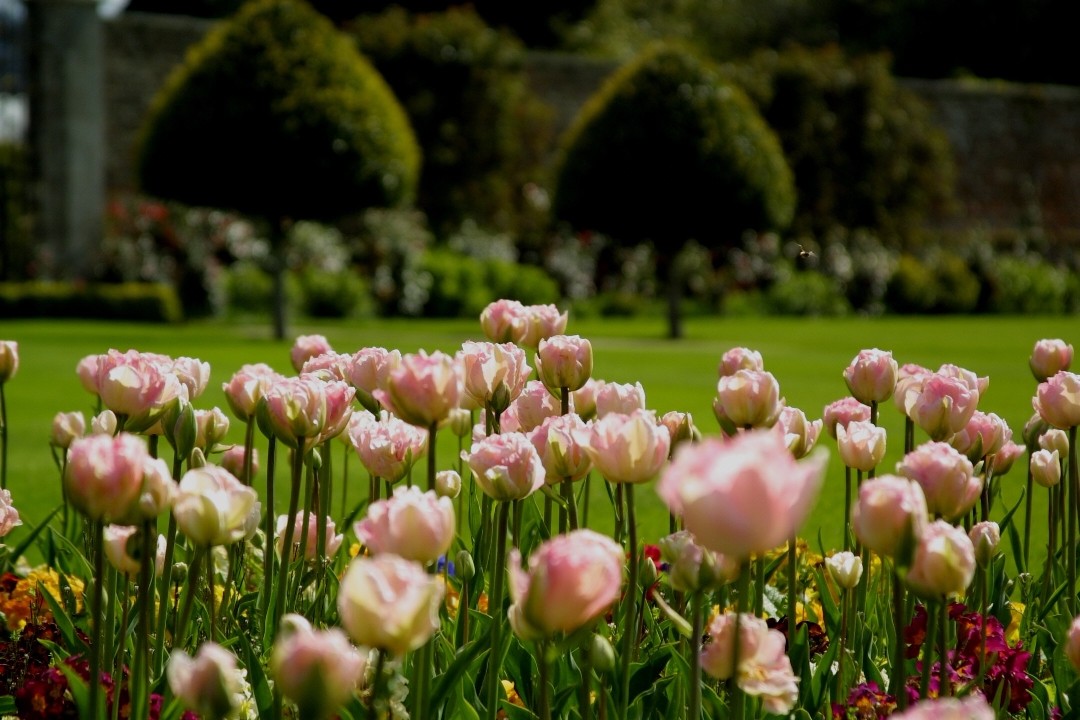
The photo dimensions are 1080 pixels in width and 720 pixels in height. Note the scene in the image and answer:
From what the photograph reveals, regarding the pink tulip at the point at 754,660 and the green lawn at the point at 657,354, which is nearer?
the pink tulip at the point at 754,660

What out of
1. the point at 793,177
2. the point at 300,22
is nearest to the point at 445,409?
the point at 300,22

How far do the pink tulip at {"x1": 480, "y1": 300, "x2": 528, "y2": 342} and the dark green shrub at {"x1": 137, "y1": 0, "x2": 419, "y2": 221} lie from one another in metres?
9.37

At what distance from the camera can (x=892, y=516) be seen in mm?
1088

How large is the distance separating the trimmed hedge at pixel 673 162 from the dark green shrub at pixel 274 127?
1.88 meters

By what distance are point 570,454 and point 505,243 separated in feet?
47.8

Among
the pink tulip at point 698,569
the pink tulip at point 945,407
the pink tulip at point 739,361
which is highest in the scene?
the pink tulip at point 739,361

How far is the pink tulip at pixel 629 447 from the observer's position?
46.9 inches

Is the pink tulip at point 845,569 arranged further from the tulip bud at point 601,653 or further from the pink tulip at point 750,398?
the tulip bud at point 601,653

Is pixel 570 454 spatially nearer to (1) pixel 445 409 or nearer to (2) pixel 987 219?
(1) pixel 445 409

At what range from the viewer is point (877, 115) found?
1850 centimetres

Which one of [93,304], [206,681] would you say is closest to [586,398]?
[206,681]

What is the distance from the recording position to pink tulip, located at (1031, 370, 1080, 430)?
170 centimetres

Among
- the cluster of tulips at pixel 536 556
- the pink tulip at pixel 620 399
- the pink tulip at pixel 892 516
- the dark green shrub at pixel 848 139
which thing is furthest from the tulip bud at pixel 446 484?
the dark green shrub at pixel 848 139

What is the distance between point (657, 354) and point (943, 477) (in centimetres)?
841
